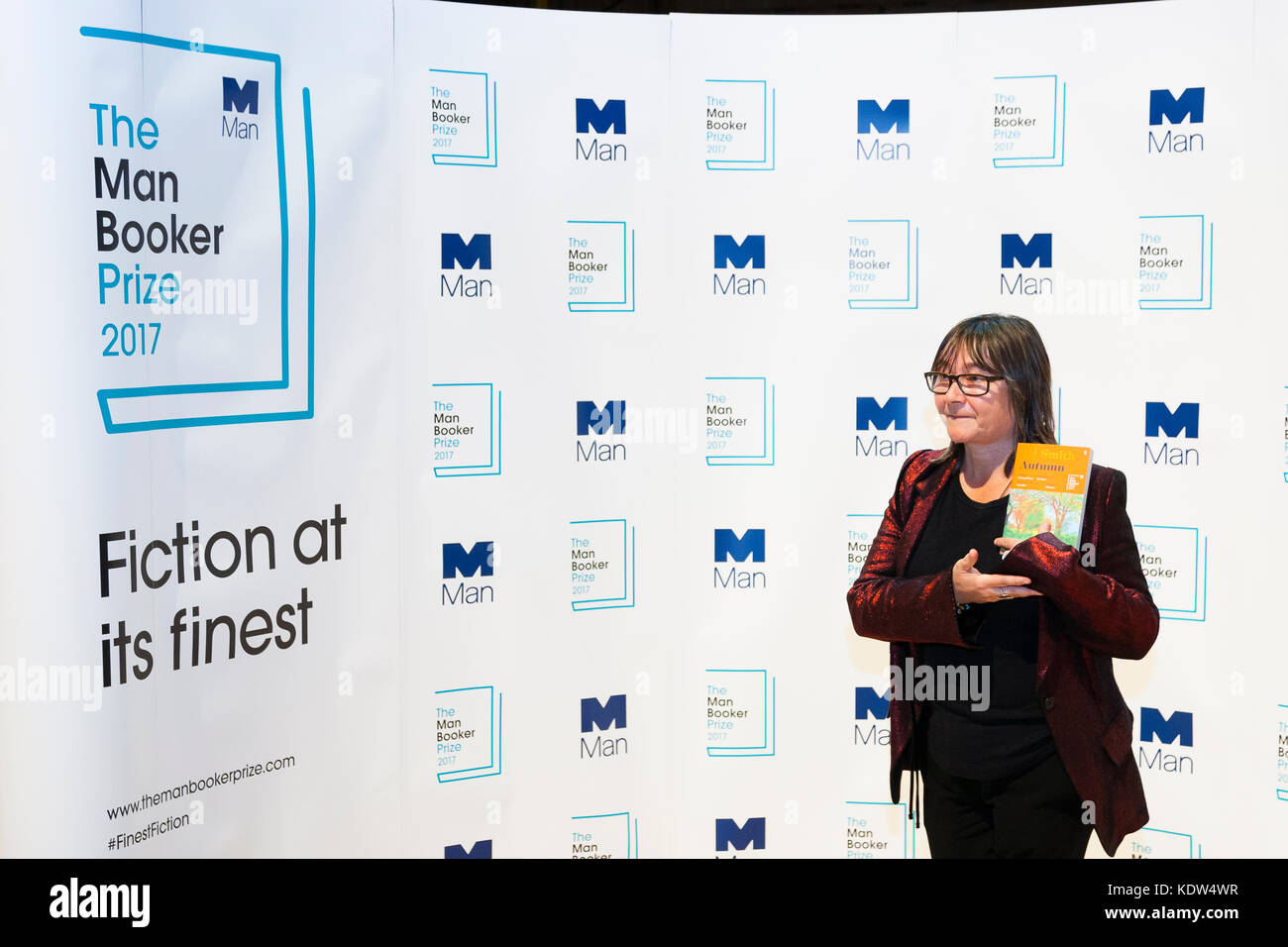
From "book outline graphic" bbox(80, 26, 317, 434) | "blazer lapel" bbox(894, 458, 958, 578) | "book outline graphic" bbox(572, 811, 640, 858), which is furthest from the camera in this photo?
"book outline graphic" bbox(572, 811, 640, 858)

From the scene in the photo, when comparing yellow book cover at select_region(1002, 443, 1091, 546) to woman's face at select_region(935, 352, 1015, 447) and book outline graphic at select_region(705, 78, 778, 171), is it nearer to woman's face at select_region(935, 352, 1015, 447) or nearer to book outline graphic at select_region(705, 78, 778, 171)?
woman's face at select_region(935, 352, 1015, 447)

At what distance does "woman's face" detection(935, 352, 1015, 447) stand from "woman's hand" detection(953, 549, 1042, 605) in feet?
0.85

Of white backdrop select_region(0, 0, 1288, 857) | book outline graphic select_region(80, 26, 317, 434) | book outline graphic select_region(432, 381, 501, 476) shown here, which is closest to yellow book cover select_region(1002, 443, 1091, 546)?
white backdrop select_region(0, 0, 1288, 857)

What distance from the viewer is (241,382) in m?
2.43

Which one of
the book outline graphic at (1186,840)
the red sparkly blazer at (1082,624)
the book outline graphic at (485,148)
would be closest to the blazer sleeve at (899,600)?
the red sparkly blazer at (1082,624)

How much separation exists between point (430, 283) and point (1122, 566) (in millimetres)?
1864

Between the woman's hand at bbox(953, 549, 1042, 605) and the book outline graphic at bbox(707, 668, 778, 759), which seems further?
the book outline graphic at bbox(707, 668, 778, 759)

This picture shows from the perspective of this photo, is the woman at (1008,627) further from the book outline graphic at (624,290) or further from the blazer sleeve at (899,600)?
the book outline graphic at (624,290)

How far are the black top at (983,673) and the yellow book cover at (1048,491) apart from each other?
50mm

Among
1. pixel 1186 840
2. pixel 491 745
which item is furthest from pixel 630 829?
pixel 1186 840

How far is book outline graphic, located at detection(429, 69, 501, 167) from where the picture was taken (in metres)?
2.80

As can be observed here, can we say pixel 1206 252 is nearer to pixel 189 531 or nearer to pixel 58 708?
pixel 189 531

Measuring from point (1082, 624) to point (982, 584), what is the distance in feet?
0.83

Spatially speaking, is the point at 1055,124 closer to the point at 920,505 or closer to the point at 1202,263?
the point at 1202,263
